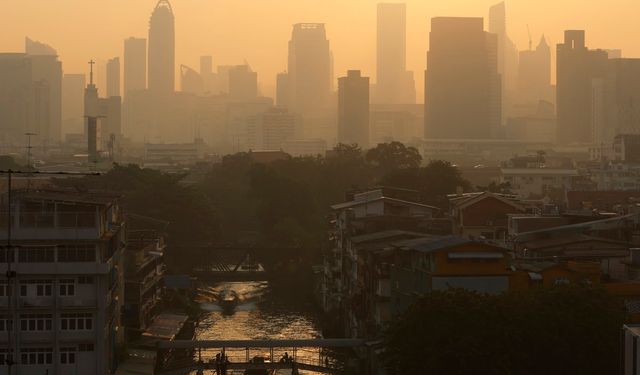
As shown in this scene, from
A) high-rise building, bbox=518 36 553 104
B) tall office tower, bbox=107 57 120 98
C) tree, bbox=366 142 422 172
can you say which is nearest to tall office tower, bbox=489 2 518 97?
high-rise building, bbox=518 36 553 104

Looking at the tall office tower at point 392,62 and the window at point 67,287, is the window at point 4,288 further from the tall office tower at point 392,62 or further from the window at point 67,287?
the tall office tower at point 392,62

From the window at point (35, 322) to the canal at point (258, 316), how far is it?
440 centimetres

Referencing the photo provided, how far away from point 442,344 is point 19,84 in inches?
3729

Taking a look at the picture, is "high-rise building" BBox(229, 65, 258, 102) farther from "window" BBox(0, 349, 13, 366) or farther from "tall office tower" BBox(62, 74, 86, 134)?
"window" BBox(0, 349, 13, 366)

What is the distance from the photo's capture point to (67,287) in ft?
45.9

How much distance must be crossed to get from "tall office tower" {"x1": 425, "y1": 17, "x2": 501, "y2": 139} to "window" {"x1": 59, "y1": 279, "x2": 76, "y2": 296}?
83.7 metres

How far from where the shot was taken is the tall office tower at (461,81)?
97.8m

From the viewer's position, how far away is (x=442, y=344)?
13.1 meters

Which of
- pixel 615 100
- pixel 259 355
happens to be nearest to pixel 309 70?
pixel 615 100

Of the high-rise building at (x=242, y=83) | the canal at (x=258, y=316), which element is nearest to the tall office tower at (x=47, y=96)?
the high-rise building at (x=242, y=83)

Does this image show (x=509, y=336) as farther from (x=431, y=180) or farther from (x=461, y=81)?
(x=461, y=81)

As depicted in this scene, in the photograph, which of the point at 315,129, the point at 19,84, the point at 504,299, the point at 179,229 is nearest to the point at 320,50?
the point at 315,129

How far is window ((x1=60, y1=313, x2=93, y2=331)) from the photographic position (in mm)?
14023

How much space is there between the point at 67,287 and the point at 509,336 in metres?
4.12
